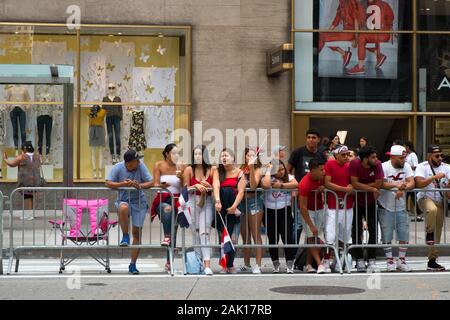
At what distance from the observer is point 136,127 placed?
20531 millimetres

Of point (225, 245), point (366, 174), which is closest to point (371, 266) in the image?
point (366, 174)

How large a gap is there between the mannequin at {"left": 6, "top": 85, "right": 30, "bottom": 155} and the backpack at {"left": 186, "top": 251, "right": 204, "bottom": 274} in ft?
29.1

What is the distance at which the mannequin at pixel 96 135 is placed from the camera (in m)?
20.3

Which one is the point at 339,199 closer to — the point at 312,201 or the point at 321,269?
the point at 312,201

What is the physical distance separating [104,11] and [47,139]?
303 cm

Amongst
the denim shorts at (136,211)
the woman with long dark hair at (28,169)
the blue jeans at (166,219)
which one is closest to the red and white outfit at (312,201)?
the blue jeans at (166,219)

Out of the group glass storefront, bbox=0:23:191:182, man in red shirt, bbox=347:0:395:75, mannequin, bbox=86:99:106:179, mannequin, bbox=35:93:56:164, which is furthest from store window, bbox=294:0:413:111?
mannequin, bbox=35:93:56:164

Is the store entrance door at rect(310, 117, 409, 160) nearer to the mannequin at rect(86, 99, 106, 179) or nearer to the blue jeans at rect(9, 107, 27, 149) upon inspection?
the mannequin at rect(86, 99, 106, 179)

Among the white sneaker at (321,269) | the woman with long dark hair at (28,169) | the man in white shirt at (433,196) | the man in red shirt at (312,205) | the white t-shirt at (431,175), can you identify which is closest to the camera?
the white sneaker at (321,269)

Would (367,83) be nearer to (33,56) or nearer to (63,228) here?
Result: (33,56)

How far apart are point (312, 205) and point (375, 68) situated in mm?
8870

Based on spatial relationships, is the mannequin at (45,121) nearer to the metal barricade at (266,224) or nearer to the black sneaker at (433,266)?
the metal barricade at (266,224)

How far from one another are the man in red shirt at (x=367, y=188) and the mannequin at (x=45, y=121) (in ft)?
30.7

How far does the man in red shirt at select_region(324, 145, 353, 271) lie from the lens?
1259cm
